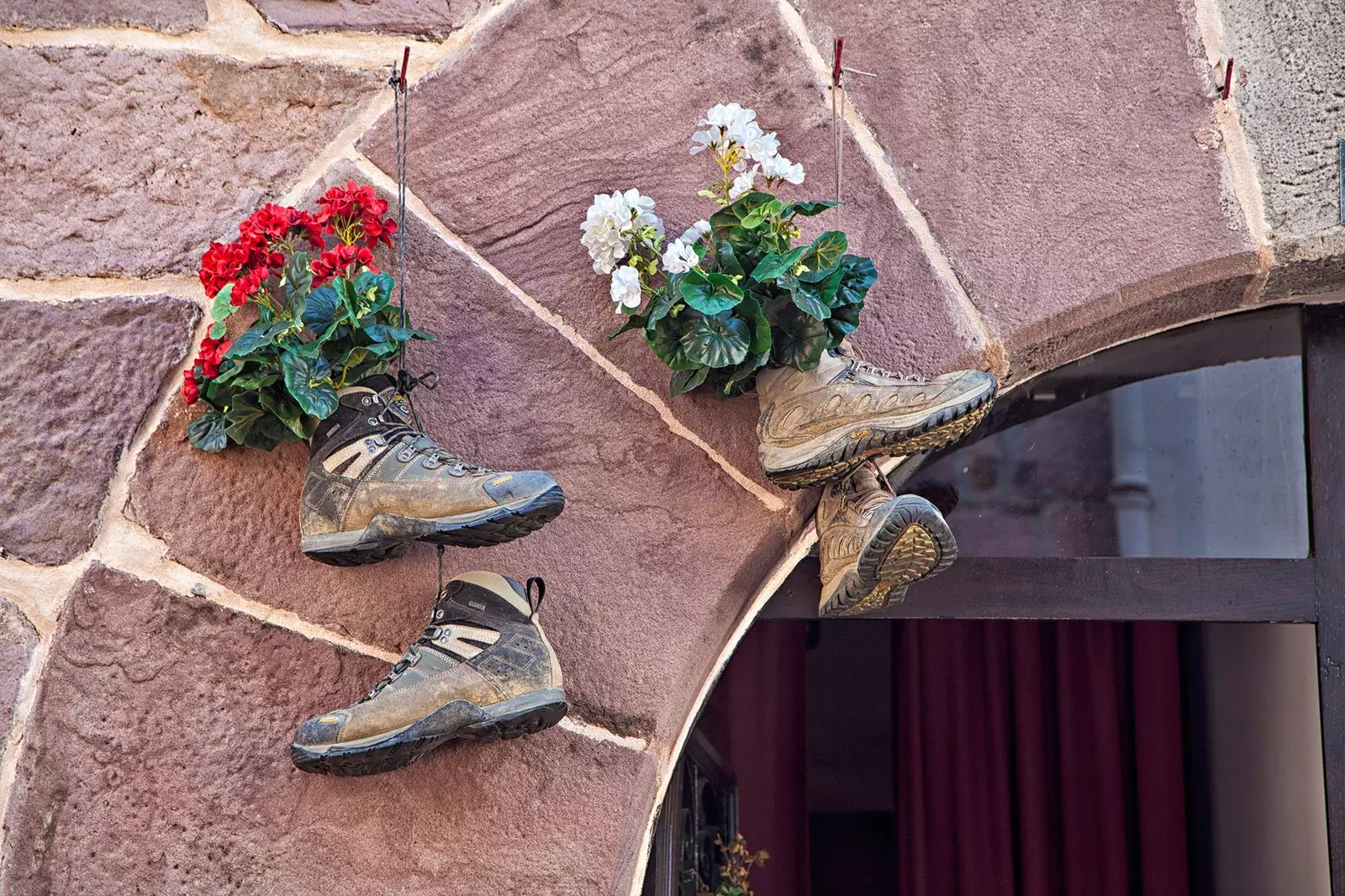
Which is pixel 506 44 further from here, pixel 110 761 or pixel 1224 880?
pixel 1224 880

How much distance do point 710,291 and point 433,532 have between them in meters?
0.37

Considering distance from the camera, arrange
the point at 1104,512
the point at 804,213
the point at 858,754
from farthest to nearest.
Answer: the point at 858,754
the point at 1104,512
the point at 804,213

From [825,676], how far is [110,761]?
2068 mm

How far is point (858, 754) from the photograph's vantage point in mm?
3041

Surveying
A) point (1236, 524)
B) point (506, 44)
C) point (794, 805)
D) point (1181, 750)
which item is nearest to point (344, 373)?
point (506, 44)

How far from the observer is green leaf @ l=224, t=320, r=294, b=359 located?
1191 millimetres

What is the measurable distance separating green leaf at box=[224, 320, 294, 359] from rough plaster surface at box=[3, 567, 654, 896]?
0.93 ft

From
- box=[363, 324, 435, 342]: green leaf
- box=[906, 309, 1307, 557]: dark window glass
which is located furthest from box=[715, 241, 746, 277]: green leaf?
box=[906, 309, 1307, 557]: dark window glass

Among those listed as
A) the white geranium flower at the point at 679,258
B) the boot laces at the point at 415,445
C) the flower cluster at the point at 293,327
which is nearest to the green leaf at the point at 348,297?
the flower cluster at the point at 293,327

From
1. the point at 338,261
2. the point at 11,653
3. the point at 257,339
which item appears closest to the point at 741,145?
the point at 338,261

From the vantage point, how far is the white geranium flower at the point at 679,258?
123 centimetres

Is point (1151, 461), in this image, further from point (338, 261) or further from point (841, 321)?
point (338, 261)

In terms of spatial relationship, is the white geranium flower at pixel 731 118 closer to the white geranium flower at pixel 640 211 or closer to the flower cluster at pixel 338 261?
the white geranium flower at pixel 640 211

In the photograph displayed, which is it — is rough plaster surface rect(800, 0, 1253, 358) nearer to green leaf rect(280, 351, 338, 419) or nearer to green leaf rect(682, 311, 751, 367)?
green leaf rect(682, 311, 751, 367)
